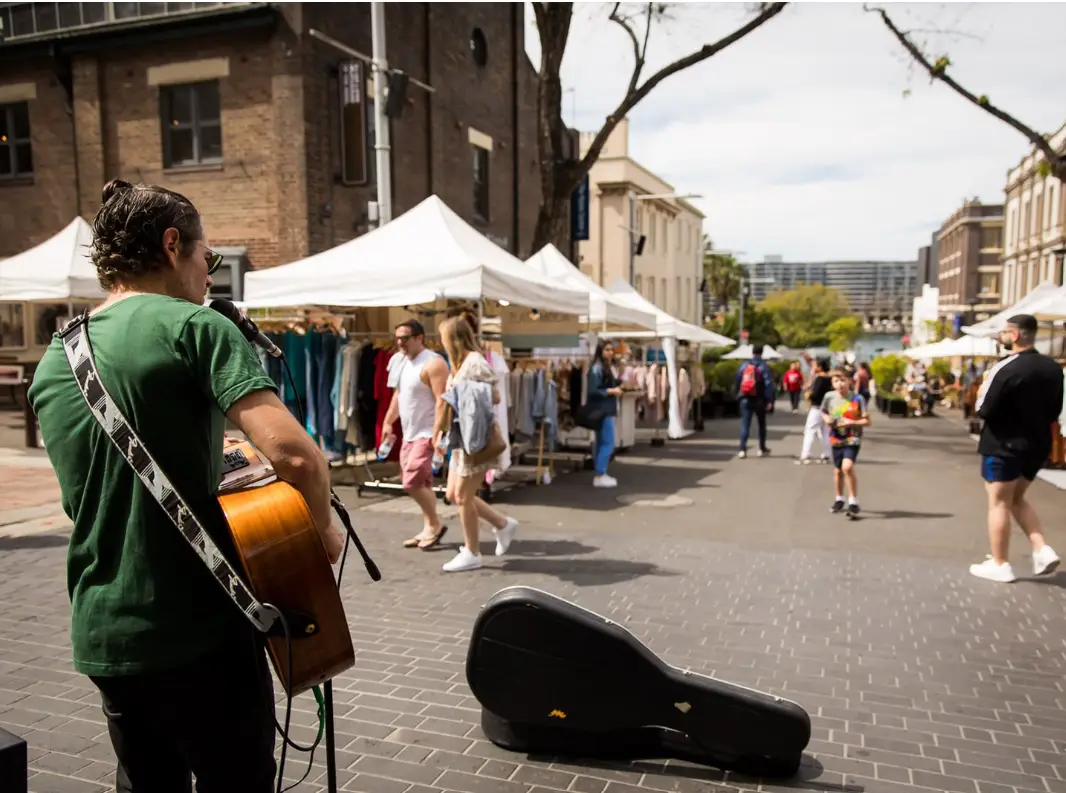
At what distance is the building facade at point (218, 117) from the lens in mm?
15266

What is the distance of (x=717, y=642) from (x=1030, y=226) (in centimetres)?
5737

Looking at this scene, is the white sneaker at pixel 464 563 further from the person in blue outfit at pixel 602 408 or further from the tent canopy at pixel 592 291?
the tent canopy at pixel 592 291

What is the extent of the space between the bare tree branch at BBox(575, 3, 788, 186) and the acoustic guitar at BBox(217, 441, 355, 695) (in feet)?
52.4

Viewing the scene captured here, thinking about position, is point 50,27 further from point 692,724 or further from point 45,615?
point 692,724

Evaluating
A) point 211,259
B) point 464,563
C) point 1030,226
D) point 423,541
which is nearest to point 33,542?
point 423,541

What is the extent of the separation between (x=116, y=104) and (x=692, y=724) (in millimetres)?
17213

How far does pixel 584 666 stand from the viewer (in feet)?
11.2

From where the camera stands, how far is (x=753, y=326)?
75.3 m

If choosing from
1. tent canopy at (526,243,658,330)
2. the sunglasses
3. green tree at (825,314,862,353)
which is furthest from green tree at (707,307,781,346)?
the sunglasses

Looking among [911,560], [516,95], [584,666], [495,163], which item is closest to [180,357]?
[584,666]

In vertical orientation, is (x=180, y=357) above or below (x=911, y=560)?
above

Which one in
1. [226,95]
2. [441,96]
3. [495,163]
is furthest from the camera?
[495,163]

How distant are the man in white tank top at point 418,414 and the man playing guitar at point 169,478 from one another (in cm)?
484

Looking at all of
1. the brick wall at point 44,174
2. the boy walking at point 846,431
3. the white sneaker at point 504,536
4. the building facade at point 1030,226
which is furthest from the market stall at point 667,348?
the building facade at point 1030,226
